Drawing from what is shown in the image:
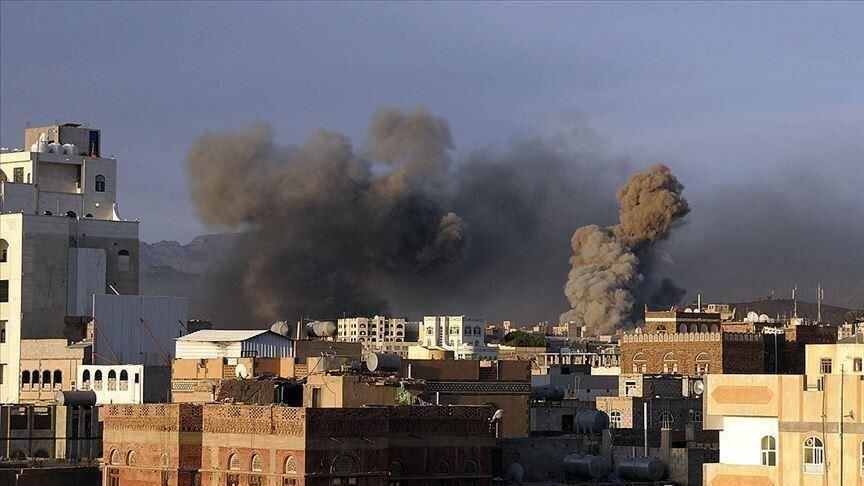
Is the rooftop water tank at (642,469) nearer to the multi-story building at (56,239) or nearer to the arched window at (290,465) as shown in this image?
the arched window at (290,465)

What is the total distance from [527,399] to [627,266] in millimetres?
111209

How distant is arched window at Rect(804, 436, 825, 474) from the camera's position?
160 feet

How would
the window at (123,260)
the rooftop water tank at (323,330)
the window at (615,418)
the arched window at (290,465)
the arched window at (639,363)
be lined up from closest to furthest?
the arched window at (290,465) → the window at (615,418) → the window at (123,260) → the rooftop water tank at (323,330) → the arched window at (639,363)

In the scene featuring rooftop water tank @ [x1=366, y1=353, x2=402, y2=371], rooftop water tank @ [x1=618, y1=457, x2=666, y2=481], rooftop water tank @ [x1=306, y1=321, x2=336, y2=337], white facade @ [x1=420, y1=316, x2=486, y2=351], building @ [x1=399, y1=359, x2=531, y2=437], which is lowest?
rooftop water tank @ [x1=618, y1=457, x2=666, y2=481]

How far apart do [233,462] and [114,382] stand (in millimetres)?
25333

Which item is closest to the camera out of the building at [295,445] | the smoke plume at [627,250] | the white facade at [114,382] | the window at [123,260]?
the building at [295,445]

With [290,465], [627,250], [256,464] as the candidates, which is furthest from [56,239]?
[627,250]

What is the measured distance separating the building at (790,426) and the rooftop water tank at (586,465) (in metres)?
15.2

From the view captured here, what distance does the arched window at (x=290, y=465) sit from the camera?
58.1 metres

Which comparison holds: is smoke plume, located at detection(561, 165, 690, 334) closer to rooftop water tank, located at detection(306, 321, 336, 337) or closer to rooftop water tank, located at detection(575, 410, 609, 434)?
rooftop water tank, located at detection(306, 321, 336, 337)

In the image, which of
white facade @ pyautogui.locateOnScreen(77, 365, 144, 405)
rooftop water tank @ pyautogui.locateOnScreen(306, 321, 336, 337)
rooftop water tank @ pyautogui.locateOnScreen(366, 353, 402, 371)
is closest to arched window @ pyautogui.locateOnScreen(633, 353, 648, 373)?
rooftop water tank @ pyautogui.locateOnScreen(306, 321, 336, 337)

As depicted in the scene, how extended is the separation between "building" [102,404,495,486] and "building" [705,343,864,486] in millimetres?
11599

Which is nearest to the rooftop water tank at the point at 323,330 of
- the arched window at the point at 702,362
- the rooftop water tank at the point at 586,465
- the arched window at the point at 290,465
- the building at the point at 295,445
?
the arched window at the point at 702,362

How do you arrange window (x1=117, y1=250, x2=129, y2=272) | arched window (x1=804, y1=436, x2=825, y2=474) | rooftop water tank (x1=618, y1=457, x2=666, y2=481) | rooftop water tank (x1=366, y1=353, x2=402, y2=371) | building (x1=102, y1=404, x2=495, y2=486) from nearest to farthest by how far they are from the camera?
arched window (x1=804, y1=436, x2=825, y2=474) < building (x1=102, y1=404, x2=495, y2=486) < rooftop water tank (x1=618, y1=457, x2=666, y2=481) < rooftop water tank (x1=366, y1=353, x2=402, y2=371) < window (x1=117, y1=250, x2=129, y2=272)
